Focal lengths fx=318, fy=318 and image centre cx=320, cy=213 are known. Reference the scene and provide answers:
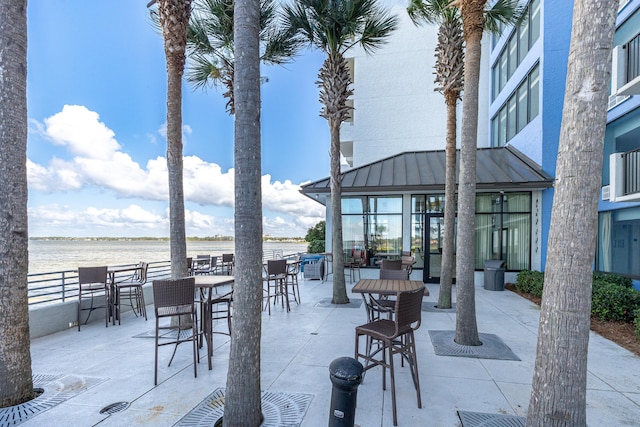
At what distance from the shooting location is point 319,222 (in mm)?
28844

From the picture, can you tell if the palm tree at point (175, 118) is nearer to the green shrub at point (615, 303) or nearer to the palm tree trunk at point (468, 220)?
the palm tree trunk at point (468, 220)

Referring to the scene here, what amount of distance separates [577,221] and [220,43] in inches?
315

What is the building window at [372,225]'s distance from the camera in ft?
38.3

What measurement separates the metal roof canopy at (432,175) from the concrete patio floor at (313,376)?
494cm

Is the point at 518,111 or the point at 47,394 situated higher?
the point at 518,111

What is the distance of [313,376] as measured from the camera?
3857 millimetres

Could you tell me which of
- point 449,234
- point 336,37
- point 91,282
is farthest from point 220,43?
point 449,234

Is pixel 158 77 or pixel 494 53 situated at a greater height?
pixel 494 53

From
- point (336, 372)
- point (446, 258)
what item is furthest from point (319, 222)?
point (336, 372)

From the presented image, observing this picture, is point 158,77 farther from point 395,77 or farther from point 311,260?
point 395,77

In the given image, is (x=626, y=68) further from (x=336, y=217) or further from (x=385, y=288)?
(x=385, y=288)

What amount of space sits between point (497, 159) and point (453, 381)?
9613mm

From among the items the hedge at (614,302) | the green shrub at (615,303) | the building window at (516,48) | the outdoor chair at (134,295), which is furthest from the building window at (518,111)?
the outdoor chair at (134,295)

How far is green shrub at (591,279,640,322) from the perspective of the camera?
5.98 m
